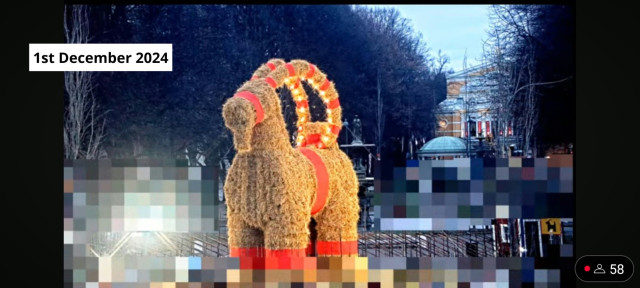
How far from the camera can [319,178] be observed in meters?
6.91

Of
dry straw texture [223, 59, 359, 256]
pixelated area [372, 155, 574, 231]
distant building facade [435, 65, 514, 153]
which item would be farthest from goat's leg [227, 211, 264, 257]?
distant building facade [435, 65, 514, 153]

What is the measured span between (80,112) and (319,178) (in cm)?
248

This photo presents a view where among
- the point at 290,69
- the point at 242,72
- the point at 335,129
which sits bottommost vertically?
the point at 335,129

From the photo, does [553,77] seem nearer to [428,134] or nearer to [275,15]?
[428,134]

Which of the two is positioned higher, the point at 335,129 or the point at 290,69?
the point at 290,69

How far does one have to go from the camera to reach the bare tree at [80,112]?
785cm

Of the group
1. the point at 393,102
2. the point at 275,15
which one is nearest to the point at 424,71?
the point at 393,102

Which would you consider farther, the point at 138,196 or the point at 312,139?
the point at 312,139

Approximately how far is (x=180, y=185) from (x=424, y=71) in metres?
3.18

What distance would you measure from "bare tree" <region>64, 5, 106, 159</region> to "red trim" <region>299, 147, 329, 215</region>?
6.52 ft

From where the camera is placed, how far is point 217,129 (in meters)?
8.35

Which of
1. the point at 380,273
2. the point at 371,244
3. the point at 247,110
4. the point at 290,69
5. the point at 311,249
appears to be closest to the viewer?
the point at 380,273

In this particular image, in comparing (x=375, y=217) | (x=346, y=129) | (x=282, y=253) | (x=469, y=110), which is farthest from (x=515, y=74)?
(x=282, y=253)

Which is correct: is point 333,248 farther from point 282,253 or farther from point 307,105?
point 307,105
